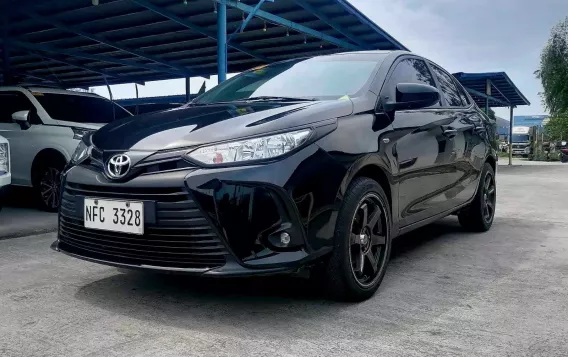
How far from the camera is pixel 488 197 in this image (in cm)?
537

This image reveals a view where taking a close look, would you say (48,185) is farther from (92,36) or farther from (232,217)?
(92,36)

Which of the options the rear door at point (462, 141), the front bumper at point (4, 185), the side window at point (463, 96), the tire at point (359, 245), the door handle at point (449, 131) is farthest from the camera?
the side window at point (463, 96)

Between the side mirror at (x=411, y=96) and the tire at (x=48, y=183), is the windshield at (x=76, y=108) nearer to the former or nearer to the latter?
the tire at (x=48, y=183)

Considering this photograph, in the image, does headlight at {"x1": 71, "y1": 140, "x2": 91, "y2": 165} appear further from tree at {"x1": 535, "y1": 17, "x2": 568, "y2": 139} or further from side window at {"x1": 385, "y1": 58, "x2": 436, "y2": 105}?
tree at {"x1": 535, "y1": 17, "x2": 568, "y2": 139}

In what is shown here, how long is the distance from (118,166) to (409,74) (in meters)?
2.21

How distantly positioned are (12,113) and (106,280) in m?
4.12

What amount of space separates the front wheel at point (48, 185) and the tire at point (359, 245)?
4.56 m

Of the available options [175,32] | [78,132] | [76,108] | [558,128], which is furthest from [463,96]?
[558,128]

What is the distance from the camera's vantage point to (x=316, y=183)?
2607 millimetres

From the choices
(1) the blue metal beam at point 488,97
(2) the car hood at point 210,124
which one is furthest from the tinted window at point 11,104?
(1) the blue metal beam at point 488,97

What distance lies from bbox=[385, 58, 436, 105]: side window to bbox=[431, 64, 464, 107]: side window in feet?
0.74

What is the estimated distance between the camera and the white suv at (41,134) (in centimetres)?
634

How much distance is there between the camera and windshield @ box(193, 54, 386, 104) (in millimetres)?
3361

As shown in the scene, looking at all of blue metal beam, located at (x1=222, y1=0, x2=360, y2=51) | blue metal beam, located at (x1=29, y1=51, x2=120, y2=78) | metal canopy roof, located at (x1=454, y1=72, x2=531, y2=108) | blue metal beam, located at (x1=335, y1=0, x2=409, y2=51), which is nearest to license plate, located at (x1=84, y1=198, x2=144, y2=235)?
blue metal beam, located at (x1=222, y1=0, x2=360, y2=51)
